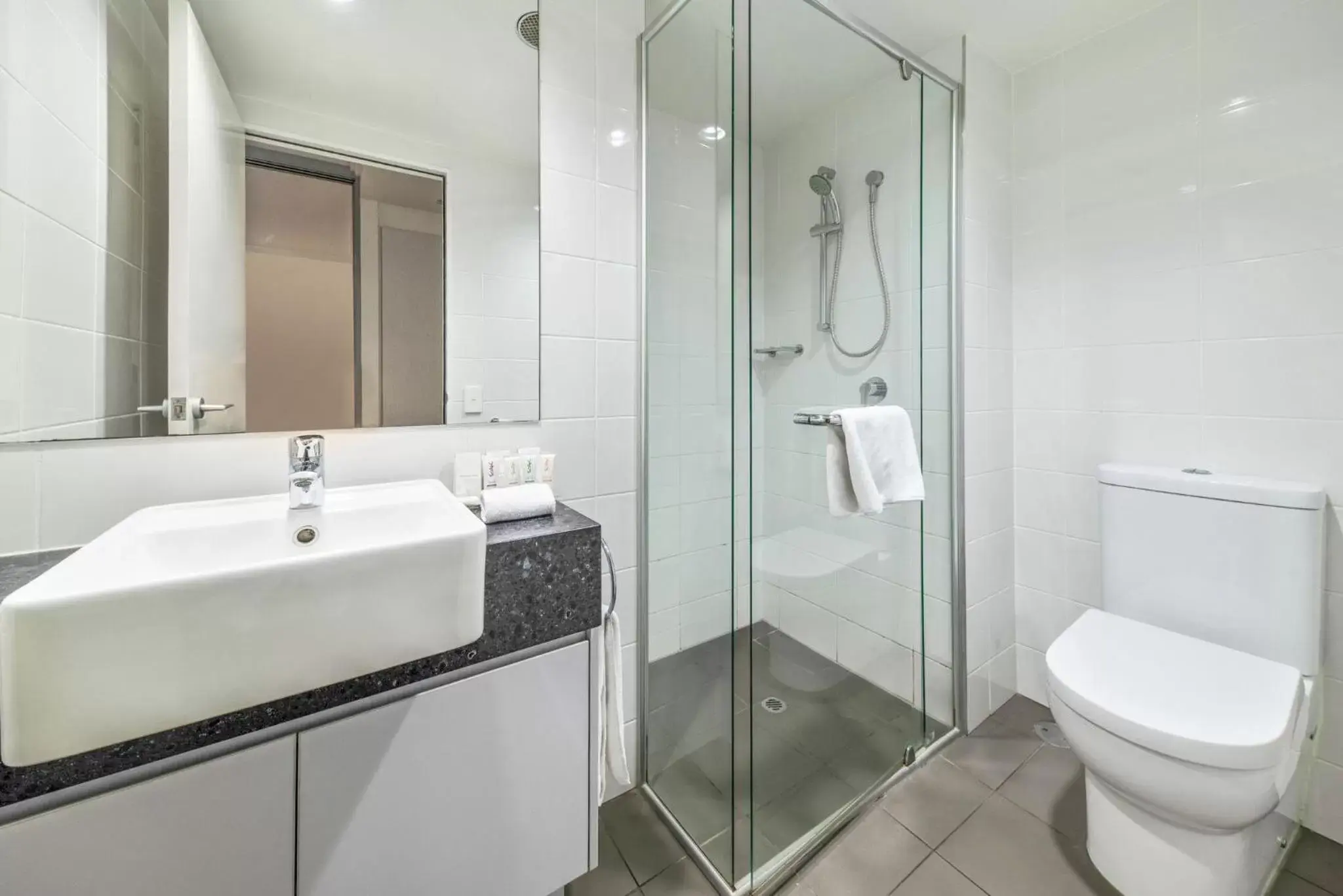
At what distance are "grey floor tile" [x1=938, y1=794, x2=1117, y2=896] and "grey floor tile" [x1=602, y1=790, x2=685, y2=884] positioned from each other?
68 centimetres

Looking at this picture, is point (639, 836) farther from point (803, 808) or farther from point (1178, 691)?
point (1178, 691)

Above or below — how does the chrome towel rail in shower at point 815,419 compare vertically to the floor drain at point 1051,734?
above

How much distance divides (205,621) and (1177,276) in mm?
2255

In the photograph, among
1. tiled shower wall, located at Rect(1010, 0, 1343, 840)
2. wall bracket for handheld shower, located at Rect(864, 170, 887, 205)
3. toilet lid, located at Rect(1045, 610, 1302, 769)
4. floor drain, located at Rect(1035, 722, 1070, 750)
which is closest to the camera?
toilet lid, located at Rect(1045, 610, 1302, 769)

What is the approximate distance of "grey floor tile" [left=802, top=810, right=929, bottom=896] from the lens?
1.19 m

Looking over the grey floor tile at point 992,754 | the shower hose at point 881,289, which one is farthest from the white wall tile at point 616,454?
the grey floor tile at point 992,754

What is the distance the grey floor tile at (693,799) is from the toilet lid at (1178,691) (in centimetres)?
81

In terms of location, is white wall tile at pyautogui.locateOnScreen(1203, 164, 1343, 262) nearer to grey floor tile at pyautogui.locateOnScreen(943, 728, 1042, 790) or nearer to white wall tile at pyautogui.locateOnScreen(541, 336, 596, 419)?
grey floor tile at pyautogui.locateOnScreen(943, 728, 1042, 790)

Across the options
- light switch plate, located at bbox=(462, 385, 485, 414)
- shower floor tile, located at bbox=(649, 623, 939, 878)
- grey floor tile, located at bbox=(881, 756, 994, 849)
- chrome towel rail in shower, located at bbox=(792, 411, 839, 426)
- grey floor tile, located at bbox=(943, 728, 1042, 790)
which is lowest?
grey floor tile, located at bbox=(881, 756, 994, 849)

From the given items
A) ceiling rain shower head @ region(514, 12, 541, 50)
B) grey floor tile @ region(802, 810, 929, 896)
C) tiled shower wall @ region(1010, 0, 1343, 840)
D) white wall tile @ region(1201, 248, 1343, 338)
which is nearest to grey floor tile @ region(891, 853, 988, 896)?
grey floor tile @ region(802, 810, 929, 896)

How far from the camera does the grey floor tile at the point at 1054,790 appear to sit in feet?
4.44

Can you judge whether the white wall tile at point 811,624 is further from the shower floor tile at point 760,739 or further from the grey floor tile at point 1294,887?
the grey floor tile at point 1294,887

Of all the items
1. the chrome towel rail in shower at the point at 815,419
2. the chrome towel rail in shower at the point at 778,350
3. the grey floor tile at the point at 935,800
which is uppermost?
the chrome towel rail in shower at the point at 778,350

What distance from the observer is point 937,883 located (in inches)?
47.1
